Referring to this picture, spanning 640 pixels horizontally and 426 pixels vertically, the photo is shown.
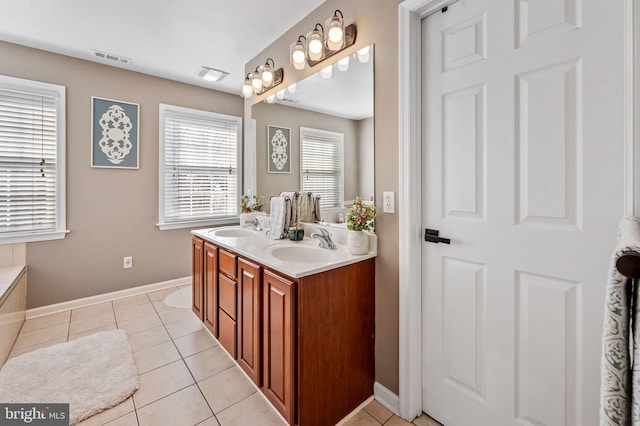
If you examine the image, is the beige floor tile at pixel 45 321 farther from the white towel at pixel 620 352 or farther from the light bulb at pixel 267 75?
the white towel at pixel 620 352

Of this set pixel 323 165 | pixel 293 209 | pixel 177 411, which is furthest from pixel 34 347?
pixel 323 165

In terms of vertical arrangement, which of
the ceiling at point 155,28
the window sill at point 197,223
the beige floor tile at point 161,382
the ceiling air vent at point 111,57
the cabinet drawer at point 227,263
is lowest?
the beige floor tile at point 161,382

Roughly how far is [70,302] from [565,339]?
402 centimetres

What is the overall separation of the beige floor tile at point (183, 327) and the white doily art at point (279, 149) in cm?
165

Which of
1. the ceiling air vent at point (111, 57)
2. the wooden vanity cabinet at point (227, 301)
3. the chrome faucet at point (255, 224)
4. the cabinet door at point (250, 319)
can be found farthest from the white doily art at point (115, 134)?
the cabinet door at point (250, 319)

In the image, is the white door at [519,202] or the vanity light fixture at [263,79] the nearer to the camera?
the white door at [519,202]

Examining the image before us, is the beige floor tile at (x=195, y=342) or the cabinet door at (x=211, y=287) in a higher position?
the cabinet door at (x=211, y=287)

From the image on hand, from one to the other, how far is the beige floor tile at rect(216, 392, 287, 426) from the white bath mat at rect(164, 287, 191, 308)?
1.69 meters

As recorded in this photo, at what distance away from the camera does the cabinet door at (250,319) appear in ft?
5.52

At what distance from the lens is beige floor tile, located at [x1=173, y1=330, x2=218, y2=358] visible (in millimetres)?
2285

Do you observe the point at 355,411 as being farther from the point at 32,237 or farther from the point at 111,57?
the point at 111,57

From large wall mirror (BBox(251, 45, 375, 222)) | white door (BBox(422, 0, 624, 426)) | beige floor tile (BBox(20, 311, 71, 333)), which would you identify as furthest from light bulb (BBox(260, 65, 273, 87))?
beige floor tile (BBox(20, 311, 71, 333))

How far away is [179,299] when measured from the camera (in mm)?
3279

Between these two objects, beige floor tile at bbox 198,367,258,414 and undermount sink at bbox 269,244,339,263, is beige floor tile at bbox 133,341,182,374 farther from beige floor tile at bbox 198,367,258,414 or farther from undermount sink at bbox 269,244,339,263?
undermount sink at bbox 269,244,339,263
